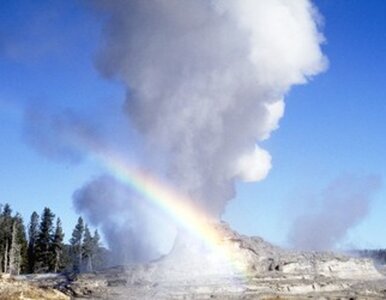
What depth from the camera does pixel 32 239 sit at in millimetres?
121750

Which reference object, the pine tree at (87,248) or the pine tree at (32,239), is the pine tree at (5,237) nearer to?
the pine tree at (32,239)

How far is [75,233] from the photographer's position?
131m

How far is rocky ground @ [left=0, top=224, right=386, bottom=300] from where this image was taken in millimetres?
52812

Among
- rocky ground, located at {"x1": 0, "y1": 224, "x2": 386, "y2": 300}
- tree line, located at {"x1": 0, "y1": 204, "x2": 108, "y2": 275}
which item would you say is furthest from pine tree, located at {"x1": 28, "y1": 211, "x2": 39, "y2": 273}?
rocky ground, located at {"x1": 0, "y1": 224, "x2": 386, "y2": 300}

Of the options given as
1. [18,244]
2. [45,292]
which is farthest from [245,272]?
[18,244]

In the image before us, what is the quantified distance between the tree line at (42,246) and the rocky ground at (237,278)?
40489mm

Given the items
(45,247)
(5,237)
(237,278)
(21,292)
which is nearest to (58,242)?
(45,247)

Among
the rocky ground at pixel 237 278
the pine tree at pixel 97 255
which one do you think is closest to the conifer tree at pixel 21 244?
the pine tree at pixel 97 255

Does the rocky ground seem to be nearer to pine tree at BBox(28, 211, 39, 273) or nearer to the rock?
Answer: the rock

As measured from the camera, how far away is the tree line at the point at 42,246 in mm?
107625

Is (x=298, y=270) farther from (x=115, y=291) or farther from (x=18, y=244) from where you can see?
(x=18, y=244)

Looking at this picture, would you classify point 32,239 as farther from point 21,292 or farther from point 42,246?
point 21,292

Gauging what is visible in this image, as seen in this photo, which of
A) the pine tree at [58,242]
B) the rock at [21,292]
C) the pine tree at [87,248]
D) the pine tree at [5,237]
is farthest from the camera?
the pine tree at [87,248]

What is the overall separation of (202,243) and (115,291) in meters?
19.0
